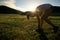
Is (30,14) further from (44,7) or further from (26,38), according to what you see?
(26,38)

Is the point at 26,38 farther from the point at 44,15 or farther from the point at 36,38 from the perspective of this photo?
the point at 44,15

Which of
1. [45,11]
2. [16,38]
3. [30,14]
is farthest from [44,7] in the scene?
[16,38]

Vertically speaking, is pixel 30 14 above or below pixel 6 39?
above

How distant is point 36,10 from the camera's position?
870 centimetres

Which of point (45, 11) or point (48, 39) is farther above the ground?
point (45, 11)

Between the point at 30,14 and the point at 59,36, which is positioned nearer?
the point at 59,36

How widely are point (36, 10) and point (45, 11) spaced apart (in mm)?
497

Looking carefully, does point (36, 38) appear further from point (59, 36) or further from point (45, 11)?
point (45, 11)

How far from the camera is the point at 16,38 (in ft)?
23.7

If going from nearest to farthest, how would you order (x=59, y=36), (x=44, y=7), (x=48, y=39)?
(x=48, y=39)
(x=59, y=36)
(x=44, y=7)

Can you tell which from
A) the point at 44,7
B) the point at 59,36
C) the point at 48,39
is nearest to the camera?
the point at 48,39

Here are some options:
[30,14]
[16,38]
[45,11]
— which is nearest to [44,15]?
[45,11]

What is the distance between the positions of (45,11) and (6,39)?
2532 millimetres

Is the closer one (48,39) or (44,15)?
(48,39)
